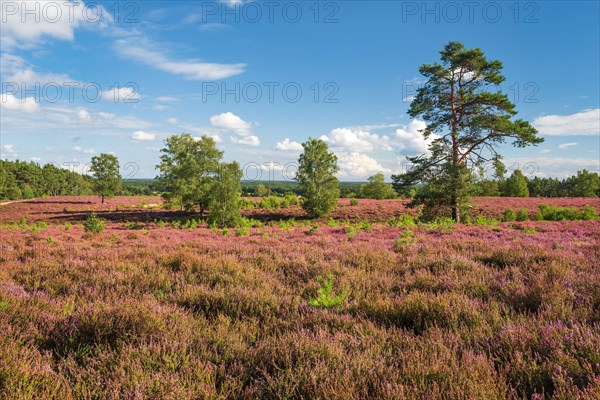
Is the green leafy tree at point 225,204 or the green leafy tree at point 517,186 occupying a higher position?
the green leafy tree at point 517,186

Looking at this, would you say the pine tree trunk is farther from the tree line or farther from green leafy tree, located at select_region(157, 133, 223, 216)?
green leafy tree, located at select_region(157, 133, 223, 216)

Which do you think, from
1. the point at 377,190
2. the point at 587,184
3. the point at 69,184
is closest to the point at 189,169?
the point at 377,190

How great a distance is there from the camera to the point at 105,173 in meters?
57.3

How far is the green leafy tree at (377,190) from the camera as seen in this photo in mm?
85750

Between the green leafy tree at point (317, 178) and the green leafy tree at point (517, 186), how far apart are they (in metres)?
56.0

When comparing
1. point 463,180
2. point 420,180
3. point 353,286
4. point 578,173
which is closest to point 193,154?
point 420,180

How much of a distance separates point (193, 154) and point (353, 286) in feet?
133

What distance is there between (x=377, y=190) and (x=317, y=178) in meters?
49.8

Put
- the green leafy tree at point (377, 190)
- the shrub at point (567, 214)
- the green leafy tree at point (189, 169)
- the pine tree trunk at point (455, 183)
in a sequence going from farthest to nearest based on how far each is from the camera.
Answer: the green leafy tree at point (377, 190)
the green leafy tree at point (189, 169)
the shrub at point (567, 214)
the pine tree trunk at point (455, 183)

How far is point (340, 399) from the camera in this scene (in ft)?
6.91

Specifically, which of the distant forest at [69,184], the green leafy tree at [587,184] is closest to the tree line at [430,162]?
the distant forest at [69,184]

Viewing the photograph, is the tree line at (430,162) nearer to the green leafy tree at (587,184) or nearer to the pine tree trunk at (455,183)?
the pine tree trunk at (455,183)

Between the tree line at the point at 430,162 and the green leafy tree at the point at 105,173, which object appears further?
the green leafy tree at the point at 105,173

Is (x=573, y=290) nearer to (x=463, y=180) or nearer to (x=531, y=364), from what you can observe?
(x=531, y=364)
